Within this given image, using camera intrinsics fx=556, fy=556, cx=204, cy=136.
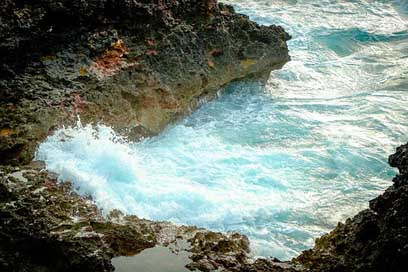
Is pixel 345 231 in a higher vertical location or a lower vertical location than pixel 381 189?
lower

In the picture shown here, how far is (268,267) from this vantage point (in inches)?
146

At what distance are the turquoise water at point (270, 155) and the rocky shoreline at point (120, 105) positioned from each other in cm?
31

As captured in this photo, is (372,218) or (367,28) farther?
(367,28)

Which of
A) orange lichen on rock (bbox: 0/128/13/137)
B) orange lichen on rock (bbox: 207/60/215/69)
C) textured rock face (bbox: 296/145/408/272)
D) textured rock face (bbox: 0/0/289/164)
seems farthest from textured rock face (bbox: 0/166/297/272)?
orange lichen on rock (bbox: 207/60/215/69)

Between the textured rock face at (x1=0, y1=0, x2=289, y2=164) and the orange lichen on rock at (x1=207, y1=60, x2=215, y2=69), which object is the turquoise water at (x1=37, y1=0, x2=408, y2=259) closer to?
the textured rock face at (x1=0, y1=0, x2=289, y2=164)

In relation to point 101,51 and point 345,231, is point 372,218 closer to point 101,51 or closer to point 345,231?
point 345,231

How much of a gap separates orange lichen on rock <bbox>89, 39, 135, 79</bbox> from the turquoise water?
0.70m

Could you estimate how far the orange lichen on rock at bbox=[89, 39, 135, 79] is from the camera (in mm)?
6352

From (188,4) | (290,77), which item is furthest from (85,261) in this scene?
(290,77)

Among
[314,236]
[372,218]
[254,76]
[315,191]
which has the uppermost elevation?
[254,76]

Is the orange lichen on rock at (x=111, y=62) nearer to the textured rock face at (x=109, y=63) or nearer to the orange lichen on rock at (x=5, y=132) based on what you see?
the textured rock face at (x=109, y=63)

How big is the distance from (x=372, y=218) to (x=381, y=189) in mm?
2567

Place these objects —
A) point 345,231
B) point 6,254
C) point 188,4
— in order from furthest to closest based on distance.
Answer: point 188,4
point 345,231
point 6,254

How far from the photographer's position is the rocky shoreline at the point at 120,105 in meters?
3.63
